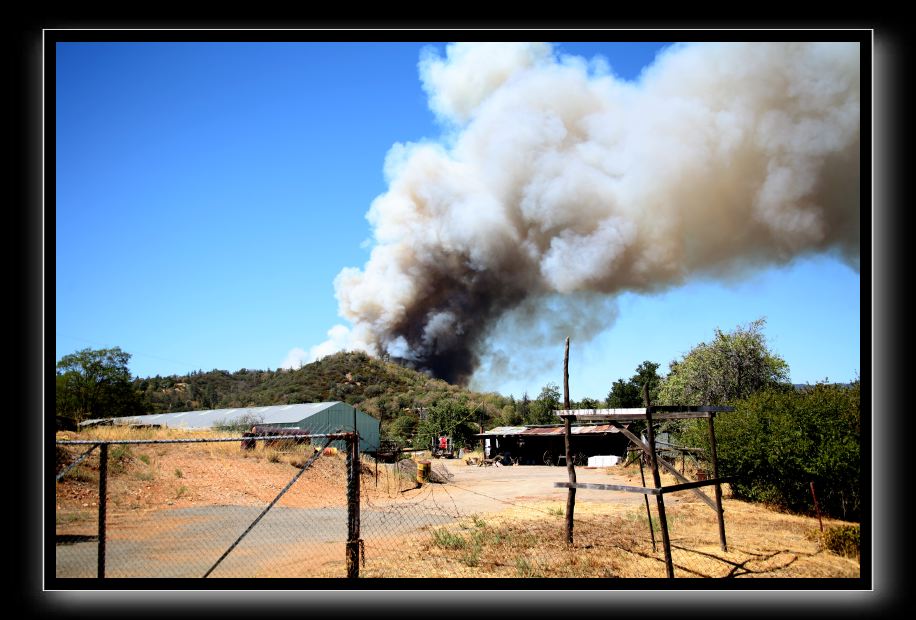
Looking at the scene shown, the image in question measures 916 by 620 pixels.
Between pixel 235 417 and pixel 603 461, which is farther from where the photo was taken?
pixel 235 417

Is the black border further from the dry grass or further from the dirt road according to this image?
the dirt road

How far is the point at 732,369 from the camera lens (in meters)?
32.3

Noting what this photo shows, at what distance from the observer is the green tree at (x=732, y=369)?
105 feet

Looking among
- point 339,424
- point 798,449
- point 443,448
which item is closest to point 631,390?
point 443,448

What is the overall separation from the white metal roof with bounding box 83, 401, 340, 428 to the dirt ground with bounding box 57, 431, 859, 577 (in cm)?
1302

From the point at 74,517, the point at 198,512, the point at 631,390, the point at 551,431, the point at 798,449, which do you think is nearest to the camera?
the point at 74,517

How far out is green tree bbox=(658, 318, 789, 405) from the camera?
105ft

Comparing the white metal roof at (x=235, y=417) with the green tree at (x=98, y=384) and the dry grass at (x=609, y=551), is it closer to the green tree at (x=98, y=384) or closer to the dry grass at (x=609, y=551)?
the green tree at (x=98, y=384)

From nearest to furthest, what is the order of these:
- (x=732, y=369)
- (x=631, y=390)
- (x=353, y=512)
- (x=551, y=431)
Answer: (x=353, y=512), (x=732, y=369), (x=551, y=431), (x=631, y=390)

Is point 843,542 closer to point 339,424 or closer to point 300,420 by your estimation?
point 300,420

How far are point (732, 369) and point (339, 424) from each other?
2168cm

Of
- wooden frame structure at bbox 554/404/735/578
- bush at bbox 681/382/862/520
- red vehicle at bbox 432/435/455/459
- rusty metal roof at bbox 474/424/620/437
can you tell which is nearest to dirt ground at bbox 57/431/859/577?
bush at bbox 681/382/862/520
